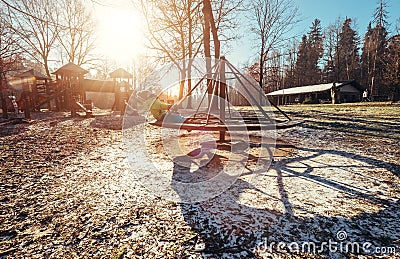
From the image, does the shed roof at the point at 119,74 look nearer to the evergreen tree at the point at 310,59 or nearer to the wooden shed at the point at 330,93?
the wooden shed at the point at 330,93

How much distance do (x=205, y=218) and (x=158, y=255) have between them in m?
0.67

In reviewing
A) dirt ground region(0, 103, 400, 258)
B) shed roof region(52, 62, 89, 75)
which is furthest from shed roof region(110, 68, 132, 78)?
dirt ground region(0, 103, 400, 258)

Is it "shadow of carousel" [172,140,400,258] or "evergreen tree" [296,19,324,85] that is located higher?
"evergreen tree" [296,19,324,85]

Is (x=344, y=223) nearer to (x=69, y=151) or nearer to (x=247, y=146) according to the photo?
(x=247, y=146)

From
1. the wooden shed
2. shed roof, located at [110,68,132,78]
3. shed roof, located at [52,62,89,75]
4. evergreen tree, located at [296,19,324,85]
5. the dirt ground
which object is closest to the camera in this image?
the dirt ground

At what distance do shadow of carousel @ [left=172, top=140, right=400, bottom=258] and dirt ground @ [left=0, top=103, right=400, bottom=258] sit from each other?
0.01 metres

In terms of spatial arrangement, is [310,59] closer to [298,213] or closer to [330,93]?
[330,93]

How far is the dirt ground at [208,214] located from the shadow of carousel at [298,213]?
1 cm

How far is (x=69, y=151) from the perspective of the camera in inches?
203

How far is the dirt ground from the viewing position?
1.79 meters

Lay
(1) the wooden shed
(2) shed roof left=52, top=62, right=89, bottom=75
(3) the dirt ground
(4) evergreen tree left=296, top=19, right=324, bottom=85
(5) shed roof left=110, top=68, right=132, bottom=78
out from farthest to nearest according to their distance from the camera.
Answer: (4) evergreen tree left=296, top=19, right=324, bottom=85
(1) the wooden shed
(5) shed roof left=110, top=68, right=132, bottom=78
(2) shed roof left=52, top=62, right=89, bottom=75
(3) the dirt ground

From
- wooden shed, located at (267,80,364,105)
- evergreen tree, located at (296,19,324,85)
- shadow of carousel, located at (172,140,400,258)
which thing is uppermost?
evergreen tree, located at (296,19,324,85)

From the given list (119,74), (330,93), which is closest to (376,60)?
(330,93)

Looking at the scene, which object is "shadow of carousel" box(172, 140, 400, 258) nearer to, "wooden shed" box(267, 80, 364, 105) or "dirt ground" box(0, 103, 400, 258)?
"dirt ground" box(0, 103, 400, 258)
